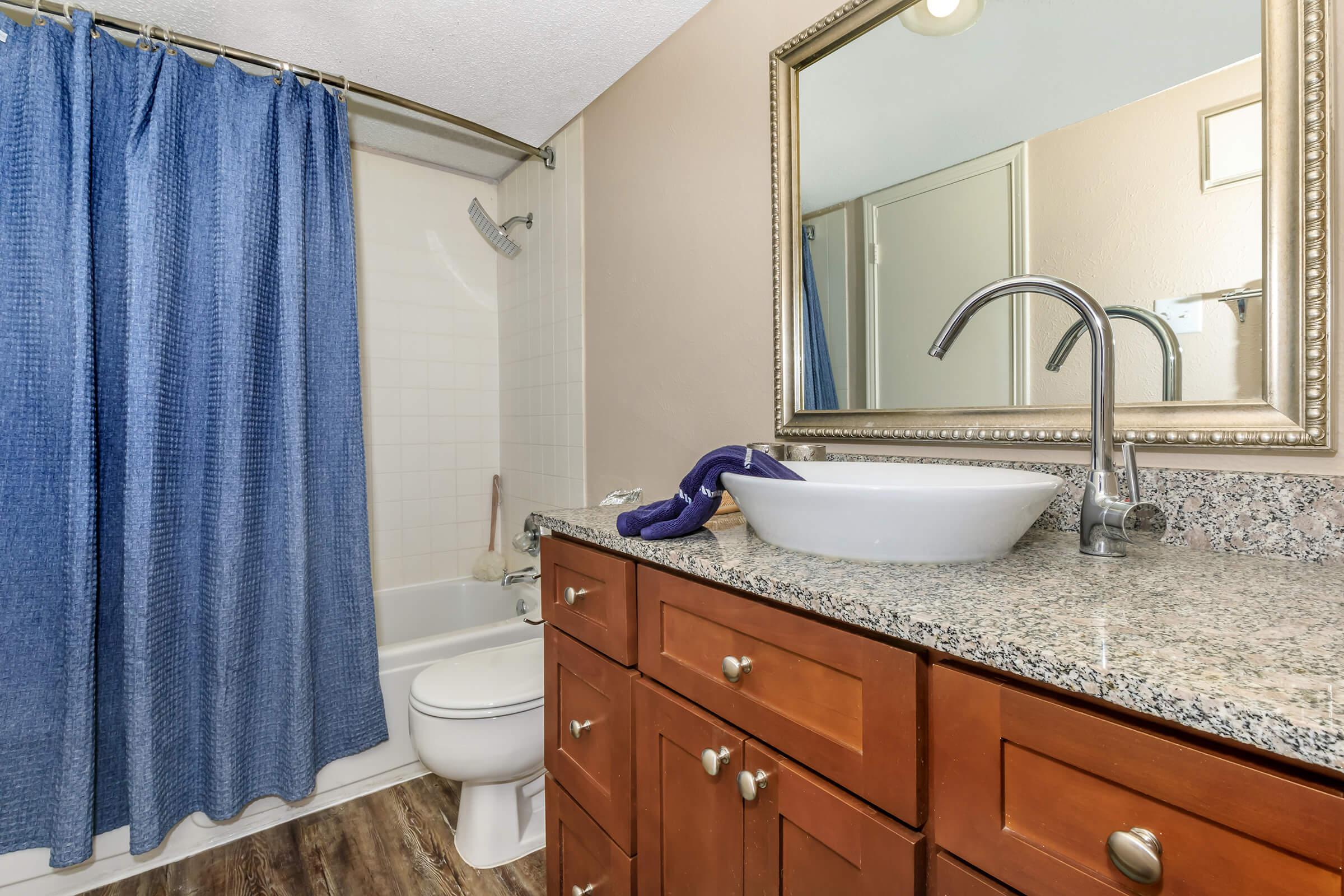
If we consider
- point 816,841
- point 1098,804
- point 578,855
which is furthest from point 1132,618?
point 578,855

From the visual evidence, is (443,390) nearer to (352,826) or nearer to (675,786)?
(352,826)

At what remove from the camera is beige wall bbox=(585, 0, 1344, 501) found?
56.4 inches

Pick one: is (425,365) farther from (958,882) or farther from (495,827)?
(958,882)

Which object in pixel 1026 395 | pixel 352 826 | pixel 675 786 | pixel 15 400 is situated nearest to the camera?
pixel 675 786

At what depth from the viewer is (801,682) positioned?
0.68m

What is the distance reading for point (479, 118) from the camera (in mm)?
2129

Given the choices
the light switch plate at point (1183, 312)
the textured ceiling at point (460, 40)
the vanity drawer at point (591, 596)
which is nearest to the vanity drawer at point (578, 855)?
the vanity drawer at point (591, 596)

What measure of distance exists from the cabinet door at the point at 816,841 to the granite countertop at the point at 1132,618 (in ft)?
0.59

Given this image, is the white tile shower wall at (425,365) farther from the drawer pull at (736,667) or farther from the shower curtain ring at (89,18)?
the drawer pull at (736,667)

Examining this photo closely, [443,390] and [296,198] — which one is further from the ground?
[296,198]

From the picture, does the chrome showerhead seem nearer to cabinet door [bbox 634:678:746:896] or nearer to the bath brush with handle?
the bath brush with handle

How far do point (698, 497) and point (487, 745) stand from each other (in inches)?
39.6

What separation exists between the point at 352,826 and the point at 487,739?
59 centimetres

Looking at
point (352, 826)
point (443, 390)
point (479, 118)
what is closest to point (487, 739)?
point (352, 826)
